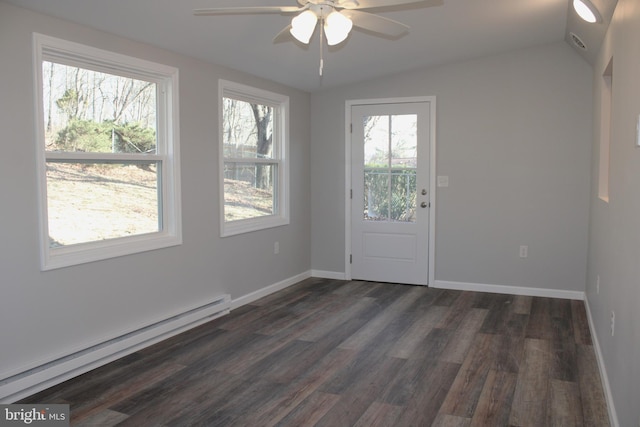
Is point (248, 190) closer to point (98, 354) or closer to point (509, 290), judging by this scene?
point (98, 354)

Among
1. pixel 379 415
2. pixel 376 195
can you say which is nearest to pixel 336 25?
pixel 379 415

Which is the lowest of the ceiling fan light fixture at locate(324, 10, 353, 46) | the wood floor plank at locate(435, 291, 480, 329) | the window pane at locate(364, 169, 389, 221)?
the wood floor plank at locate(435, 291, 480, 329)

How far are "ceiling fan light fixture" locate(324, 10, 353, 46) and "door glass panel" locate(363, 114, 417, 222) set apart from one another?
119 inches

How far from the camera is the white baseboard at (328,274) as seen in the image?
238 inches

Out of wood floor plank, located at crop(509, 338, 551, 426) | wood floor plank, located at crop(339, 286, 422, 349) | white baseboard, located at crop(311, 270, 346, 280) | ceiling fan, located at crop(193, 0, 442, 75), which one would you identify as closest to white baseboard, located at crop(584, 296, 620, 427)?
wood floor plank, located at crop(509, 338, 551, 426)

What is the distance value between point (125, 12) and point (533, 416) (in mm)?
3153

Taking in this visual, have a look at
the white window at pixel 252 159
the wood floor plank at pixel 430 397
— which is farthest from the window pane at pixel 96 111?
the wood floor plank at pixel 430 397

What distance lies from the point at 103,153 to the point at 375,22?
191cm

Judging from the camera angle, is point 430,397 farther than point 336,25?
Yes

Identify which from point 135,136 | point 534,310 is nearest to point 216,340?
point 135,136

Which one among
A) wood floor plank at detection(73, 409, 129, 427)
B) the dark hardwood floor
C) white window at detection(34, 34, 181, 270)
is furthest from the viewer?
white window at detection(34, 34, 181, 270)

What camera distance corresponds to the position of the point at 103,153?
136 inches

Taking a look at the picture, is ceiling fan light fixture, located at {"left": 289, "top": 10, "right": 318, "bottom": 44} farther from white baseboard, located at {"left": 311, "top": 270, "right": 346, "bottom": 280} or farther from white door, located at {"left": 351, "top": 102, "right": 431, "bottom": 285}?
white baseboard, located at {"left": 311, "top": 270, "right": 346, "bottom": 280}

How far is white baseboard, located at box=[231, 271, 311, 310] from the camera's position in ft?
15.8
